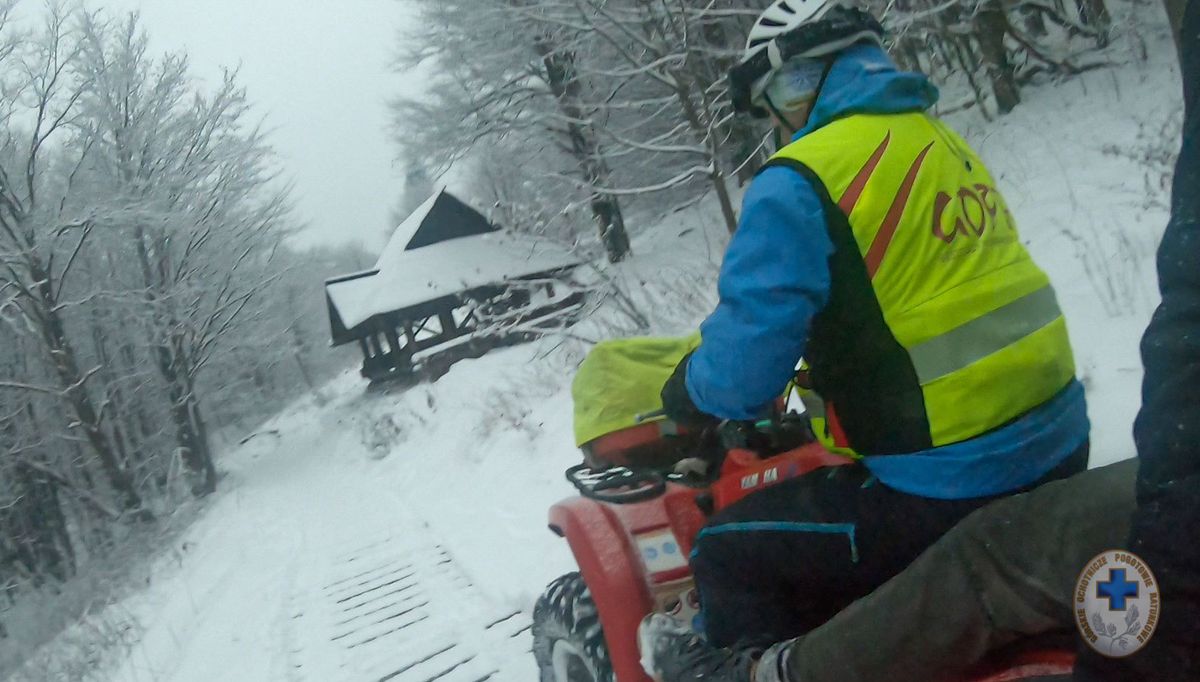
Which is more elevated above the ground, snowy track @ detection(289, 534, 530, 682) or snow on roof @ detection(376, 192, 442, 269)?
snow on roof @ detection(376, 192, 442, 269)

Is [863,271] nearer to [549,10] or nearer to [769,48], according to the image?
[769,48]

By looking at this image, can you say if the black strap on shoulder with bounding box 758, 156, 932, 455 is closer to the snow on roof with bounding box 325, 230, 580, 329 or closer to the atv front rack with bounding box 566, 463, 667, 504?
the atv front rack with bounding box 566, 463, 667, 504

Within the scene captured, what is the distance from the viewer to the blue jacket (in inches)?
61.6

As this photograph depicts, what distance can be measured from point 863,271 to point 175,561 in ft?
43.6

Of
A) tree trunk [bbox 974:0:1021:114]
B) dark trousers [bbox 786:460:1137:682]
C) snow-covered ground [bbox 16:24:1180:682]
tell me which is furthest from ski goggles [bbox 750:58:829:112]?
tree trunk [bbox 974:0:1021:114]

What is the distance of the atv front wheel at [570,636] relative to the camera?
254 centimetres

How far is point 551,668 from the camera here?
2.87 meters

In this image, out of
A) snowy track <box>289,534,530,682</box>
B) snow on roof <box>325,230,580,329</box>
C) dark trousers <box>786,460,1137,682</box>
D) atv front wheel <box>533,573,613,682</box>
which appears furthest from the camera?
snow on roof <box>325,230,580,329</box>

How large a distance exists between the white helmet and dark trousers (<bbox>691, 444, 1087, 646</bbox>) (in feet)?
3.09

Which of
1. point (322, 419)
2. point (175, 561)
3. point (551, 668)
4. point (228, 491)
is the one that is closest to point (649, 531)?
point (551, 668)

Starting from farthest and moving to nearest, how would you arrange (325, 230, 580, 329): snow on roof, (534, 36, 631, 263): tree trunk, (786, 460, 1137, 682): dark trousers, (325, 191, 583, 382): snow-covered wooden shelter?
(325, 230, 580, 329): snow on roof
(325, 191, 583, 382): snow-covered wooden shelter
(534, 36, 631, 263): tree trunk
(786, 460, 1137, 682): dark trousers

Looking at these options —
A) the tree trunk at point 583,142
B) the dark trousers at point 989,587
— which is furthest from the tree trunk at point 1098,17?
the dark trousers at point 989,587

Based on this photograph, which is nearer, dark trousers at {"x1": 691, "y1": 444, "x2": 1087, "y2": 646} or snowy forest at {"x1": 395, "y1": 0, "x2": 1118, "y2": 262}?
dark trousers at {"x1": 691, "y1": 444, "x2": 1087, "y2": 646}

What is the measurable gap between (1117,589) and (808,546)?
0.79m
